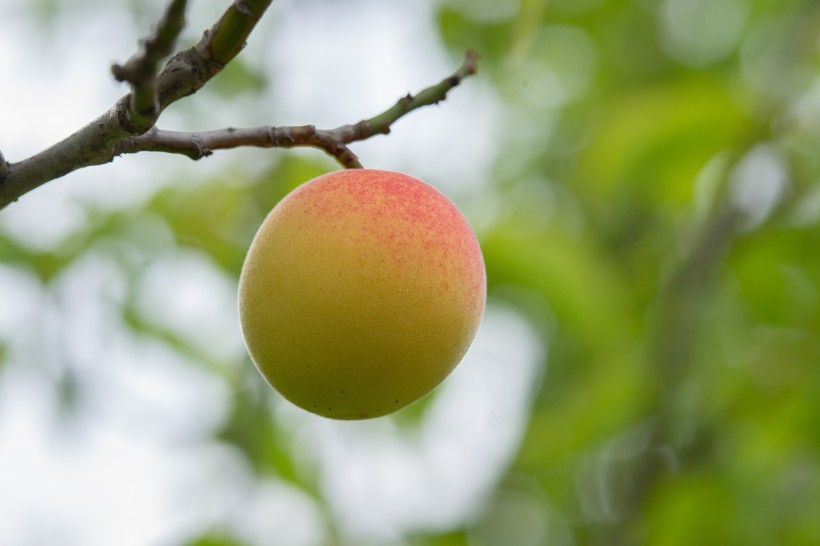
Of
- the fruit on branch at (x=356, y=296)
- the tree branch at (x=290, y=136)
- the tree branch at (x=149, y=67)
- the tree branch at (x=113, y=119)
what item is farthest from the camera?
the fruit on branch at (x=356, y=296)

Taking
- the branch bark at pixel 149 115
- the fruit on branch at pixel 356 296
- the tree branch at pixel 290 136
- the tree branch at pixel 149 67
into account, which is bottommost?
the fruit on branch at pixel 356 296

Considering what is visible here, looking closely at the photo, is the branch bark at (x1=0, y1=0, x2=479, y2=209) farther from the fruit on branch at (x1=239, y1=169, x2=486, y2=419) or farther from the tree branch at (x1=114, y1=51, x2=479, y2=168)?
the fruit on branch at (x1=239, y1=169, x2=486, y2=419)

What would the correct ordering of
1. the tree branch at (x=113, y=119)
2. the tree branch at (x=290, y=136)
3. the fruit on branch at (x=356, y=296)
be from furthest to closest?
the fruit on branch at (x=356, y=296), the tree branch at (x=290, y=136), the tree branch at (x=113, y=119)

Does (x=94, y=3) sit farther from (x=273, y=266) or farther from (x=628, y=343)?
(x=273, y=266)

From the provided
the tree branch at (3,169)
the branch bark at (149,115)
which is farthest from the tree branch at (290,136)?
the tree branch at (3,169)

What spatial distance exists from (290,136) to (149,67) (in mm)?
483

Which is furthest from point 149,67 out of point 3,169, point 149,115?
point 3,169

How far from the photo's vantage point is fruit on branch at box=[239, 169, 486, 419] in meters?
1.49

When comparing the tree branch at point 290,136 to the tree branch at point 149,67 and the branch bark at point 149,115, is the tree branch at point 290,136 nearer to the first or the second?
the branch bark at point 149,115

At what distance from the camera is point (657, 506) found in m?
3.67

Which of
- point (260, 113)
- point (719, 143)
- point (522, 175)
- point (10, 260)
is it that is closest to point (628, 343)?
point (719, 143)

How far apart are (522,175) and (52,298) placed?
2372 millimetres

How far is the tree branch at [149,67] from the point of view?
1010 mm

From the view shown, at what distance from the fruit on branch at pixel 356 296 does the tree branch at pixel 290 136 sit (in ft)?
0.24
